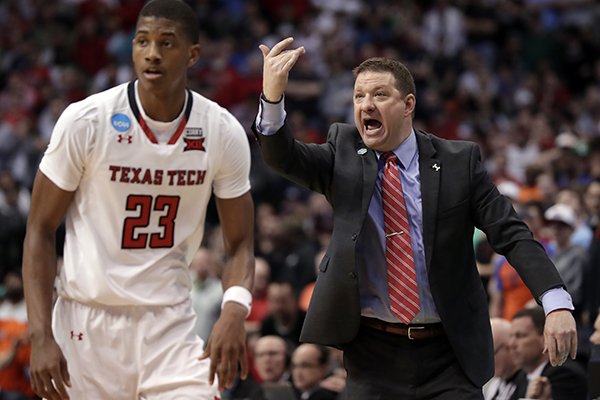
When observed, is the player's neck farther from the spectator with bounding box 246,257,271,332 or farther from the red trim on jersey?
the spectator with bounding box 246,257,271,332

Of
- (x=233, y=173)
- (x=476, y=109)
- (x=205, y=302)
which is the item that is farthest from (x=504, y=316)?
(x=476, y=109)

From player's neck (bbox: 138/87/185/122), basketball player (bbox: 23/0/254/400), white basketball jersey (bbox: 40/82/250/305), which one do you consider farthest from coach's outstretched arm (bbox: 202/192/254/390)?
player's neck (bbox: 138/87/185/122)

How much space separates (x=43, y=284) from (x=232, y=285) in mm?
896

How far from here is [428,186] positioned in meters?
5.36

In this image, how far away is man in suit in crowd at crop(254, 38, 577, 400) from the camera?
523 centimetres

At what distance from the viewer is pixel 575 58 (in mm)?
20562

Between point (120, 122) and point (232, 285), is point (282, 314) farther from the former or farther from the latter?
point (120, 122)

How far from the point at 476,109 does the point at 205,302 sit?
8297mm

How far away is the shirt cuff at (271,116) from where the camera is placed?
201 inches

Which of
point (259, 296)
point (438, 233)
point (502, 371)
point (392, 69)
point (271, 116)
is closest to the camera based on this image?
point (271, 116)

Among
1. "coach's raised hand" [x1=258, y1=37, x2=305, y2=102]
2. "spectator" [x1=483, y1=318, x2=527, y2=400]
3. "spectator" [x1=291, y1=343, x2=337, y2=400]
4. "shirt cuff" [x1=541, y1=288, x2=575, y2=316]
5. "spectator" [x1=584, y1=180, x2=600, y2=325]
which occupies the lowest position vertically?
"spectator" [x1=291, y1=343, x2=337, y2=400]

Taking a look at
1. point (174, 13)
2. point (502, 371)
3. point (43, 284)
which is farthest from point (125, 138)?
point (502, 371)

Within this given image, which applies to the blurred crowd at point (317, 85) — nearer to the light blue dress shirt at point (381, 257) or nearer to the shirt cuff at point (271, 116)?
the light blue dress shirt at point (381, 257)

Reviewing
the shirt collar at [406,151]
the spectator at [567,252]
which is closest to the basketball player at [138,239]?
the shirt collar at [406,151]
